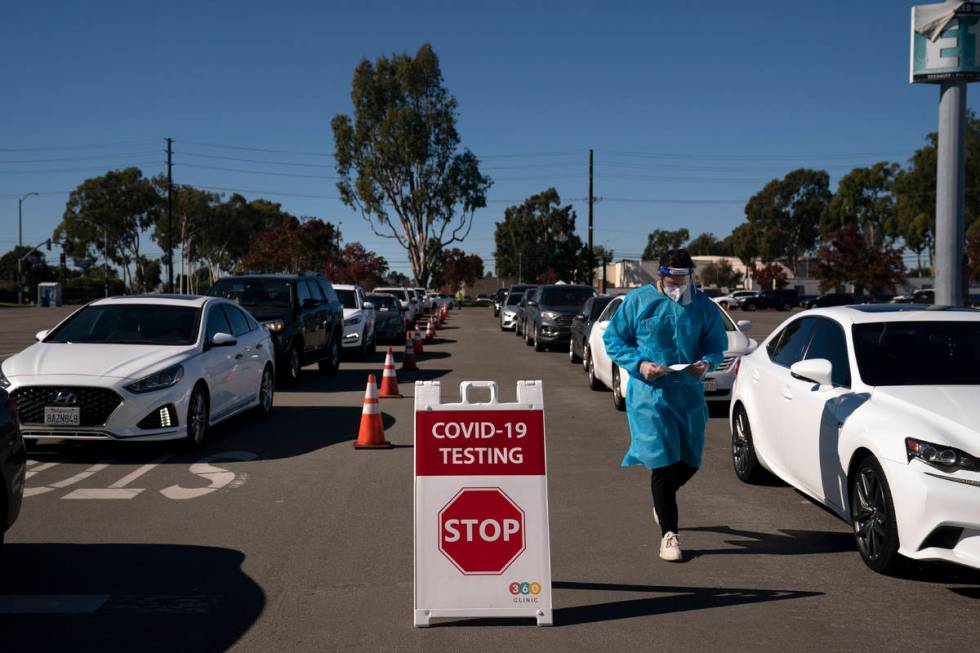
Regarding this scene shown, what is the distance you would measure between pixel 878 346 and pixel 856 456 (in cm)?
109

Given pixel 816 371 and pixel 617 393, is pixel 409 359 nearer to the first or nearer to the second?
pixel 617 393

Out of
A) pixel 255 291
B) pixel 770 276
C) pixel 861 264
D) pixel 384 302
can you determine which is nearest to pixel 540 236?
pixel 770 276

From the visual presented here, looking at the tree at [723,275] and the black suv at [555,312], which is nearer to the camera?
the black suv at [555,312]

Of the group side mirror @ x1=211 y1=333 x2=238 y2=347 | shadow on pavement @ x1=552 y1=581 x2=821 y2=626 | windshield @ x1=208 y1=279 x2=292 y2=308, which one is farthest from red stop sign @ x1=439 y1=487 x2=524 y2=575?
windshield @ x1=208 y1=279 x2=292 y2=308

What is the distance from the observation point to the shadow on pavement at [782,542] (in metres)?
6.42

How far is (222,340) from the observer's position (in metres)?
10.9

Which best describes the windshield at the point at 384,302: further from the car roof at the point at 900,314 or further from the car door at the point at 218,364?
the car roof at the point at 900,314

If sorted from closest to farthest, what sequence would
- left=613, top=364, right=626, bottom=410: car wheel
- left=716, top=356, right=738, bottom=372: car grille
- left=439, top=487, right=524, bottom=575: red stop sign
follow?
left=439, top=487, right=524, bottom=575: red stop sign
left=716, top=356, right=738, bottom=372: car grille
left=613, top=364, right=626, bottom=410: car wheel

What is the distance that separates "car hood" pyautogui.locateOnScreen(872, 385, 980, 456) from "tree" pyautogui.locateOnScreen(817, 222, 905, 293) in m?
79.9

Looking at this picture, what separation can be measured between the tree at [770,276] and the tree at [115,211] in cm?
6315

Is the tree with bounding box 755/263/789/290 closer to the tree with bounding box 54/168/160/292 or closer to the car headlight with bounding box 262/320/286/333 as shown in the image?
the tree with bounding box 54/168/160/292

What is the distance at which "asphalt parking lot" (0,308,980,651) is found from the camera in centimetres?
482

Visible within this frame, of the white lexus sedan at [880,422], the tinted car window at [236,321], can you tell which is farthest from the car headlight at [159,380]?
the white lexus sedan at [880,422]

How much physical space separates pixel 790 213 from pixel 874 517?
107762 millimetres
